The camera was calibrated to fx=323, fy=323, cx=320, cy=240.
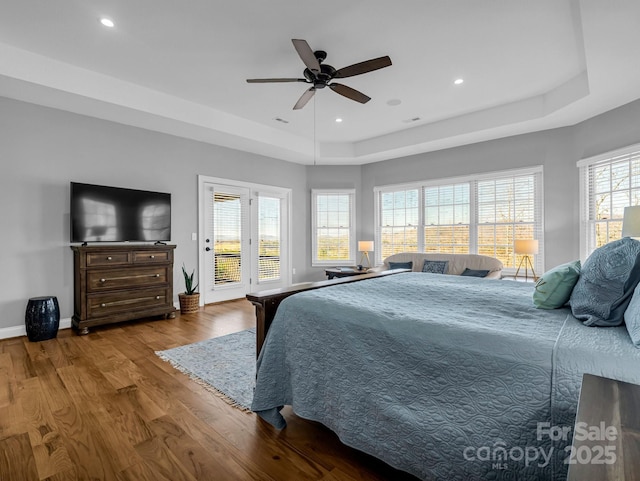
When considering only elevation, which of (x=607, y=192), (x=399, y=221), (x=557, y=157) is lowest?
(x=399, y=221)

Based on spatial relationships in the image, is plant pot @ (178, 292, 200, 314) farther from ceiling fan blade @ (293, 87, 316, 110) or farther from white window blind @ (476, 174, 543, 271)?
white window blind @ (476, 174, 543, 271)

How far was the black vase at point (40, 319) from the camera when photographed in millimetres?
3447

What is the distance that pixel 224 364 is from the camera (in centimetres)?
283

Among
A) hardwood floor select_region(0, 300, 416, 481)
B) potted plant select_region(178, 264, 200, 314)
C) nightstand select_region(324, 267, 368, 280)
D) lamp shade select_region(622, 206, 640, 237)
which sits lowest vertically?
hardwood floor select_region(0, 300, 416, 481)

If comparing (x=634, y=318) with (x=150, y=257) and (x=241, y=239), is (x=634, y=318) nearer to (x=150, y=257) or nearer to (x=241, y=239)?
(x=150, y=257)

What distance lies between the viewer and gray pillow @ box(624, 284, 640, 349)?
1136 mm

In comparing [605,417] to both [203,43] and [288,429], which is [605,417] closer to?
[288,429]

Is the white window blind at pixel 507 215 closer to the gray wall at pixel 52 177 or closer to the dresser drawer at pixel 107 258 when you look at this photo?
the gray wall at pixel 52 177

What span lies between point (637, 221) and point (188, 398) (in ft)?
12.2

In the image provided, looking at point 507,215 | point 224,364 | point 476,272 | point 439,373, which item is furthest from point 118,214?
point 507,215

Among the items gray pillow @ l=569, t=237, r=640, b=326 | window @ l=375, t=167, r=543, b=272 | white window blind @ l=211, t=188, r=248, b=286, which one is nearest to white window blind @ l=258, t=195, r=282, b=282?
white window blind @ l=211, t=188, r=248, b=286

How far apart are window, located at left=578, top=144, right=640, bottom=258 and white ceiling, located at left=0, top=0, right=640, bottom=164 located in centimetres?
64

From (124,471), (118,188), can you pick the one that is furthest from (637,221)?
(118,188)

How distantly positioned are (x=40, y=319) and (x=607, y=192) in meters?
6.90
